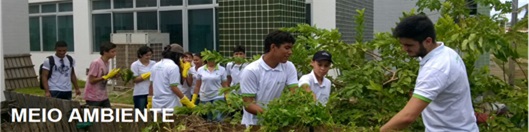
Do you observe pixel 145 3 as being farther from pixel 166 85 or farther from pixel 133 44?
pixel 166 85

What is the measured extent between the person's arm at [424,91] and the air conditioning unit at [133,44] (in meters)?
10.5

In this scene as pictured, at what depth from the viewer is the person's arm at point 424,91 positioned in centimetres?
301

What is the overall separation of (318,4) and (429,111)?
7831mm

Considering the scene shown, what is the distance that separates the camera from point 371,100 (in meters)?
4.64

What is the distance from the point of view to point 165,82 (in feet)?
22.5

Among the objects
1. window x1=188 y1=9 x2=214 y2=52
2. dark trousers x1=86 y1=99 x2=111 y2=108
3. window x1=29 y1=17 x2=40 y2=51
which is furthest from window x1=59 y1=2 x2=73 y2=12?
dark trousers x1=86 y1=99 x2=111 y2=108

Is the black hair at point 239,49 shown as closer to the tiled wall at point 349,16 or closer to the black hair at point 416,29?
the tiled wall at point 349,16

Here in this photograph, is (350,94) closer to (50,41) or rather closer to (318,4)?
(318,4)

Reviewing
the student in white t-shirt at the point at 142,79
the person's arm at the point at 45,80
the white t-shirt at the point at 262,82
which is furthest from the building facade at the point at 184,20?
the white t-shirt at the point at 262,82

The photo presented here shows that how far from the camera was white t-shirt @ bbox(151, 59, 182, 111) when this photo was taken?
6.79 m

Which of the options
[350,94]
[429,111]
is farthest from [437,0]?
[429,111]

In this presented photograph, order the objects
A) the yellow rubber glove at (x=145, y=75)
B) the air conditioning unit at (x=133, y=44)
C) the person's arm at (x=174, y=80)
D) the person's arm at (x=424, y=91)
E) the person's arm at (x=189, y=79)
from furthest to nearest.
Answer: the air conditioning unit at (x=133, y=44) < the person's arm at (x=189, y=79) < the yellow rubber glove at (x=145, y=75) < the person's arm at (x=174, y=80) < the person's arm at (x=424, y=91)

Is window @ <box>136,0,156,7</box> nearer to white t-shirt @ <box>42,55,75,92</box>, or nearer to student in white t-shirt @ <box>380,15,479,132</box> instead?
white t-shirt @ <box>42,55,75,92</box>

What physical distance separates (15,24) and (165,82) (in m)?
7.72
